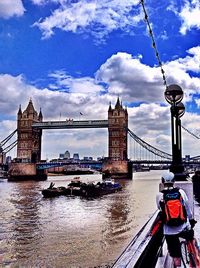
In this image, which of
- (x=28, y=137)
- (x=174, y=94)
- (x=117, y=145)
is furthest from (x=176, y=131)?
(x=28, y=137)

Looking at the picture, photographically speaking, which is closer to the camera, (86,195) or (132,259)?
(132,259)

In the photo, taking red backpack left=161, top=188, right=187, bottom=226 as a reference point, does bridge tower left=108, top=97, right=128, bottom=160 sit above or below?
above

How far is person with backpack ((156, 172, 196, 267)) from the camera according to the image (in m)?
4.11

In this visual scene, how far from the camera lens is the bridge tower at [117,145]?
318 ft

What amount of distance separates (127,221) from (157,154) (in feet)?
284

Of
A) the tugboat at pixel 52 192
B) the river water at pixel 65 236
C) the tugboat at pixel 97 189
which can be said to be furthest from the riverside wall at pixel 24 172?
the river water at pixel 65 236

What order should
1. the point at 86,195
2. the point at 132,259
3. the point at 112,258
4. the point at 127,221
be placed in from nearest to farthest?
the point at 132,259 < the point at 112,258 < the point at 127,221 < the point at 86,195

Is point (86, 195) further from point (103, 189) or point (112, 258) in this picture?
point (112, 258)


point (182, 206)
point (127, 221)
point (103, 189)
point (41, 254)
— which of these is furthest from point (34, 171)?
point (182, 206)

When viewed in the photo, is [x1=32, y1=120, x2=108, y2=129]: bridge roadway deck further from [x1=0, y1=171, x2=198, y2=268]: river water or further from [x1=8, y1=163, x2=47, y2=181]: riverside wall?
[x1=0, y1=171, x2=198, y2=268]: river water

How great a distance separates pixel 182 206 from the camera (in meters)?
4.17

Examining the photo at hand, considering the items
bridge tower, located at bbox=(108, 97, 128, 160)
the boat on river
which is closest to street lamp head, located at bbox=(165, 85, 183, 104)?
the boat on river

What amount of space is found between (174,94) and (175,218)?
14.4 ft

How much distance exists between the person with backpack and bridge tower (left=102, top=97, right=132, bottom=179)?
293ft
